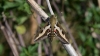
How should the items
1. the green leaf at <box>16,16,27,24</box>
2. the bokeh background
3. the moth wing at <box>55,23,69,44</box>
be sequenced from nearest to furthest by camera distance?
the moth wing at <box>55,23,69,44</box> < the bokeh background < the green leaf at <box>16,16,27,24</box>

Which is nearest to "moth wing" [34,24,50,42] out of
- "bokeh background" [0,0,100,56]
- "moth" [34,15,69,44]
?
"moth" [34,15,69,44]

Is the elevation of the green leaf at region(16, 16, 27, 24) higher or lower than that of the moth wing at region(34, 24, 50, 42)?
higher

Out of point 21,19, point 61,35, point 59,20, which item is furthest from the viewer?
point 59,20

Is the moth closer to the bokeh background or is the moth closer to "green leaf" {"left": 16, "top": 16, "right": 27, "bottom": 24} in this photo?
the bokeh background

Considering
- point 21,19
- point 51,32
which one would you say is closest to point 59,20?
point 21,19

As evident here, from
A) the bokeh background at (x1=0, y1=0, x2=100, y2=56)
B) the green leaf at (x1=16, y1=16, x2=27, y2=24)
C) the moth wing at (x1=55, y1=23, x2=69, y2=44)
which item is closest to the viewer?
the moth wing at (x1=55, y1=23, x2=69, y2=44)

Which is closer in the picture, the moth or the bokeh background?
the moth

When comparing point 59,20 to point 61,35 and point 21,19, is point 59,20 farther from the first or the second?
point 61,35

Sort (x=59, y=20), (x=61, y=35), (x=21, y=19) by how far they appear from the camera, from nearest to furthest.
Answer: (x=61, y=35), (x=21, y=19), (x=59, y=20)
